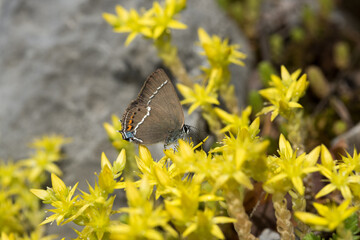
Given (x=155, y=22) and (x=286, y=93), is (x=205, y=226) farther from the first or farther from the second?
(x=155, y=22)

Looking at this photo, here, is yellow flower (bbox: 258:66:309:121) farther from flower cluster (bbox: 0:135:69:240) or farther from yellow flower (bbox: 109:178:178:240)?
flower cluster (bbox: 0:135:69:240)

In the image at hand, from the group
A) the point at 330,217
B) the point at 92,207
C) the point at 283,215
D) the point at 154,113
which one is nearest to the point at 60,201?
the point at 92,207

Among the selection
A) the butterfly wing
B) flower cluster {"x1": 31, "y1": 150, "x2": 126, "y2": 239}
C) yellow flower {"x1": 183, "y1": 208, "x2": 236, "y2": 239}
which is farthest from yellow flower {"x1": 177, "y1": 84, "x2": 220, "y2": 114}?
yellow flower {"x1": 183, "y1": 208, "x2": 236, "y2": 239}

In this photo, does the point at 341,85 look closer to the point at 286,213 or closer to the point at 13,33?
the point at 286,213

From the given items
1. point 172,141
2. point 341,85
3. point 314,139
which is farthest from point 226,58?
point 341,85

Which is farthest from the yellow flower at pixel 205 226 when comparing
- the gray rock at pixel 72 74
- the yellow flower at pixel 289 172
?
the gray rock at pixel 72 74

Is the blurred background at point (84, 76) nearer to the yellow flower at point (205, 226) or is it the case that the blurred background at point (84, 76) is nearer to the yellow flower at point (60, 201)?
the yellow flower at point (60, 201)

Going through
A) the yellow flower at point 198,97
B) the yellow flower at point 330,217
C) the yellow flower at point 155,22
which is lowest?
the yellow flower at point 330,217
